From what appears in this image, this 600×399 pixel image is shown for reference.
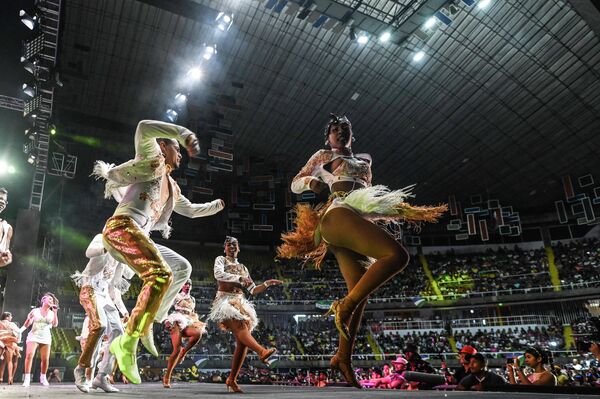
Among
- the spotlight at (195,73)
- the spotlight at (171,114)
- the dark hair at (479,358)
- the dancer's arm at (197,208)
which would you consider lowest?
the dark hair at (479,358)

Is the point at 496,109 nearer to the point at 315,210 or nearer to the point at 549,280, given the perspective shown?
the point at 549,280

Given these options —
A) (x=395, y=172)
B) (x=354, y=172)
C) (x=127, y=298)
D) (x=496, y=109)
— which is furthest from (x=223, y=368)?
(x=354, y=172)

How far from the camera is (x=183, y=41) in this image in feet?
55.8

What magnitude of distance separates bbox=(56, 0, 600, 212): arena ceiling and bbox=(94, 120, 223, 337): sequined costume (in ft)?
39.4

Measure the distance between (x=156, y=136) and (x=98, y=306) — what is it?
267cm

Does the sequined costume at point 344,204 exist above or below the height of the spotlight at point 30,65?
below

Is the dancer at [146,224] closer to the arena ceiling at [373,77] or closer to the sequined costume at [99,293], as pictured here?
the sequined costume at [99,293]

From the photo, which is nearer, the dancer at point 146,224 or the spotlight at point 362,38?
the dancer at point 146,224

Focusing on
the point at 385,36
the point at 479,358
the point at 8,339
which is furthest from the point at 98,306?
the point at 385,36

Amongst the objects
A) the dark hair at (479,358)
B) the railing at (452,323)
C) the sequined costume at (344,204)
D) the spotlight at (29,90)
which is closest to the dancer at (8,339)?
the spotlight at (29,90)

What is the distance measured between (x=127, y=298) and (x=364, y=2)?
18.3 metres

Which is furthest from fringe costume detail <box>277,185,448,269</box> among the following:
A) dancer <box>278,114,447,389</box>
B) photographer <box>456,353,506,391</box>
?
photographer <box>456,353,506,391</box>

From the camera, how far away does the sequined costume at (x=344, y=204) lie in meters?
3.57

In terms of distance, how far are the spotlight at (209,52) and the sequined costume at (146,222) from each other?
12385mm
